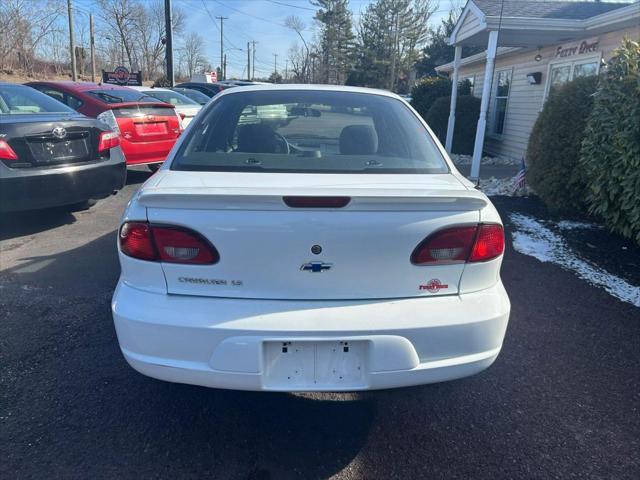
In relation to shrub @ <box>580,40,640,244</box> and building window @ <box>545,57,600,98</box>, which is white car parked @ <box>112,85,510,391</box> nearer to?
shrub @ <box>580,40,640,244</box>

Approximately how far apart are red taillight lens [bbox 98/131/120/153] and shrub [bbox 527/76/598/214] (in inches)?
218

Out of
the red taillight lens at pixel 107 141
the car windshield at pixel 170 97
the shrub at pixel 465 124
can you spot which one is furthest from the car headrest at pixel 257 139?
the shrub at pixel 465 124

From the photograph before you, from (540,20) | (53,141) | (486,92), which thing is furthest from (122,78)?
(53,141)

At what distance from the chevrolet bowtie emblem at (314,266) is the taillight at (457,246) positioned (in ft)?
1.20

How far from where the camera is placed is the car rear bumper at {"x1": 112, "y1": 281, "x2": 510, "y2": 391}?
6.53 feet

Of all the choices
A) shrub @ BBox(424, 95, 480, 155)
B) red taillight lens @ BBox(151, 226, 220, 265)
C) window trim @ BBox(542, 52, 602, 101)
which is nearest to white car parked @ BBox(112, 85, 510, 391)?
red taillight lens @ BBox(151, 226, 220, 265)

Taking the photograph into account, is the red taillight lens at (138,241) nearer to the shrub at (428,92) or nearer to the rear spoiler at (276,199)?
the rear spoiler at (276,199)

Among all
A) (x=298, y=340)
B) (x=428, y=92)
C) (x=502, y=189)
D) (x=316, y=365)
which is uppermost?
(x=428, y=92)

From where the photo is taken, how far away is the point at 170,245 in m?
2.06

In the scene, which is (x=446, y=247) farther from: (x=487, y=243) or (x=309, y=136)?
(x=309, y=136)

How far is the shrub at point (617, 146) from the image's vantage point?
4793 millimetres

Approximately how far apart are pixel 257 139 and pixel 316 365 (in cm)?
142

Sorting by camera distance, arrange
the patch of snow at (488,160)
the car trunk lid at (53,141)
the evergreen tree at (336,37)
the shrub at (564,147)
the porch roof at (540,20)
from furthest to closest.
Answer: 1. the evergreen tree at (336,37)
2. the patch of snow at (488,160)
3. the porch roof at (540,20)
4. the shrub at (564,147)
5. the car trunk lid at (53,141)

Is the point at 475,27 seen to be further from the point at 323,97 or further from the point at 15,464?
the point at 15,464
